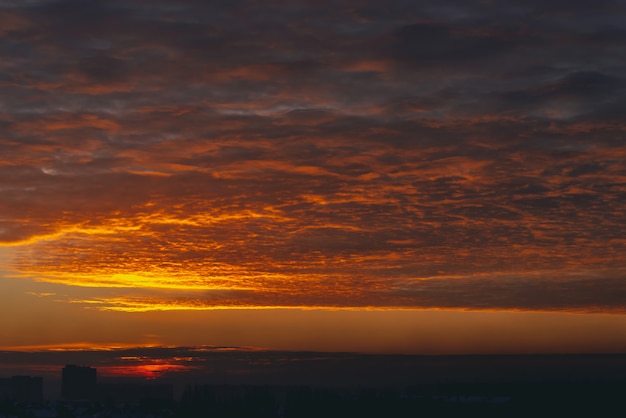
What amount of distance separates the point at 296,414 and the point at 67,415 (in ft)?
177

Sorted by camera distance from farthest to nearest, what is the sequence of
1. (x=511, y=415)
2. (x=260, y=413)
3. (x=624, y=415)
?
(x=260, y=413)
(x=511, y=415)
(x=624, y=415)

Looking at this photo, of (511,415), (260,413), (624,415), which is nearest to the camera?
(624,415)

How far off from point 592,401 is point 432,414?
36.4m

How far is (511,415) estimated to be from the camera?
7274 inches

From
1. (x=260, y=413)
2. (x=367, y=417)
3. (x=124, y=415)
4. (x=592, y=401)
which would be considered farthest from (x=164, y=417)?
(x=592, y=401)

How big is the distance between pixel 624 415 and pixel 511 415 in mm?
24687

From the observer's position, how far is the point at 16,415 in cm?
18675

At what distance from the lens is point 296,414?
198125 millimetres

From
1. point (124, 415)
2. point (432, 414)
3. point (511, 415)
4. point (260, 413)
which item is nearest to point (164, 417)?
point (124, 415)

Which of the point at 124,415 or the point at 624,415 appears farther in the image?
the point at 124,415

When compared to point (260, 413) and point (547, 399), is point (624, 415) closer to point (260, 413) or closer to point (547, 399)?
point (547, 399)

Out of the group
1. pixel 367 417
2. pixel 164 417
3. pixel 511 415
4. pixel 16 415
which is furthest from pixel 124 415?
pixel 511 415

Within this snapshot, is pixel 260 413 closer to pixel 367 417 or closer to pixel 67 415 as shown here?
pixel 367 417

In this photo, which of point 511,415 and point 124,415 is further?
point 124,415
